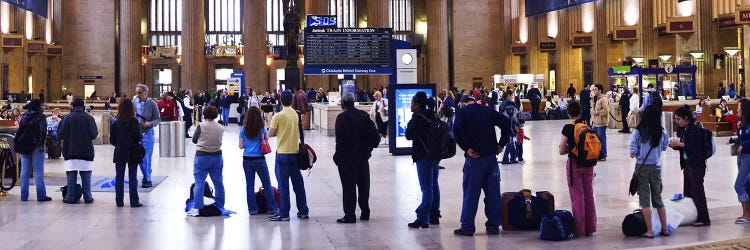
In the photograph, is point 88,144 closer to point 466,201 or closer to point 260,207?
point 260,207

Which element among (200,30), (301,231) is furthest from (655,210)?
(200,30)

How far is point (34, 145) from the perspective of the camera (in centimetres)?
1303

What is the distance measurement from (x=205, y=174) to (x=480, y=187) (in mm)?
3389

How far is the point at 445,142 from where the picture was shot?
400 inches

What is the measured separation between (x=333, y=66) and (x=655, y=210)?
59.1 feet

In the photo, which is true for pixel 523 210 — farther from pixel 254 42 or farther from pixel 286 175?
pixel 254 42

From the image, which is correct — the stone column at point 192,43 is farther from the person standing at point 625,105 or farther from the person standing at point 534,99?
the person standing at point 625,105

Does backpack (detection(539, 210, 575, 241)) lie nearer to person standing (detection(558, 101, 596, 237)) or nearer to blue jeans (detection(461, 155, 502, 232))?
person standing (detection(558, 101, 596, 237))

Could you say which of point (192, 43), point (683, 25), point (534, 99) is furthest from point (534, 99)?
point (192, 43)

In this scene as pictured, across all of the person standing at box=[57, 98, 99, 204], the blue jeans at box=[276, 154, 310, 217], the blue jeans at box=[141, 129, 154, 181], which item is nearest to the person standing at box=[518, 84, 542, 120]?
the blue jeans at box=[141, 129, 154, 181]

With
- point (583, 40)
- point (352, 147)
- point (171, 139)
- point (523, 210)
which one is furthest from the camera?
point (583, 40)

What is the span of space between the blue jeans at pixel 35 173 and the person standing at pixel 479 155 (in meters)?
6.06

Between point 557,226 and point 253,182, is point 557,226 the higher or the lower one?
the lower one

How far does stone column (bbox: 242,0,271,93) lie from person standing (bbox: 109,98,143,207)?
116 ft
